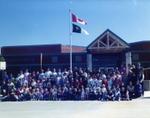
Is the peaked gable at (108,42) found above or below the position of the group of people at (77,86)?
above

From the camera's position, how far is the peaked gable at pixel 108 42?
161 feet

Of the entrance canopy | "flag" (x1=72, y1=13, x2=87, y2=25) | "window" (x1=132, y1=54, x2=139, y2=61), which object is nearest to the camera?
"flag" (x1=72, y1=13, x2=87, y2=25)

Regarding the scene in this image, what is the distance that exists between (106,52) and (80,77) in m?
25.8

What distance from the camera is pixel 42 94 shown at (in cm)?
2519

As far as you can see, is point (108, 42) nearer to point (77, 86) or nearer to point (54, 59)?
point (54, 59)

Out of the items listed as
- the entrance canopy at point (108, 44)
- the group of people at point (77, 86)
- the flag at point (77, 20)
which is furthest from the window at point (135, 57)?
the group of people at point (77, 86)

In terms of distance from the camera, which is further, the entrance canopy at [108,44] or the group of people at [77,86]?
the entrance canopy at [108,44]

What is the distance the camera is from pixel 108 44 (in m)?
48.9

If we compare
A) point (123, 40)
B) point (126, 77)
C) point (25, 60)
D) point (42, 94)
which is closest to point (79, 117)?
point (126, 77)

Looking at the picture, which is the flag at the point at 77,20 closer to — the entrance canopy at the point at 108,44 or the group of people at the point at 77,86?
the group of people at the point at 77,86

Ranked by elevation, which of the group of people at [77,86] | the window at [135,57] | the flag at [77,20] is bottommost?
the group of people at [77,86]

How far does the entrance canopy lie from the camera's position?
1932 inches

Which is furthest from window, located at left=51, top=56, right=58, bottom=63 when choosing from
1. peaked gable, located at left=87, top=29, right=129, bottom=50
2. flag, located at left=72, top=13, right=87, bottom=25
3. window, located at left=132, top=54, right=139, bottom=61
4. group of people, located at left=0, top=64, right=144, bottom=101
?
group of people, located at left=0, top=64, right=144, bottom=101

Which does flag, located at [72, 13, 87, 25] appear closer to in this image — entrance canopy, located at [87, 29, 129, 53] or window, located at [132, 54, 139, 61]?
entrance canopy, located at [87, 29, 129, 53]
